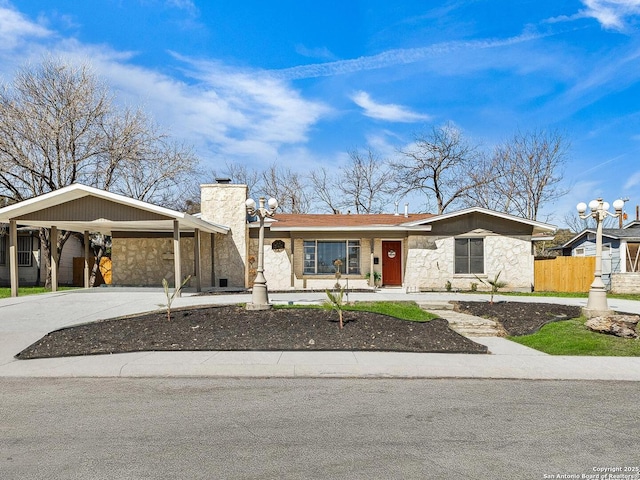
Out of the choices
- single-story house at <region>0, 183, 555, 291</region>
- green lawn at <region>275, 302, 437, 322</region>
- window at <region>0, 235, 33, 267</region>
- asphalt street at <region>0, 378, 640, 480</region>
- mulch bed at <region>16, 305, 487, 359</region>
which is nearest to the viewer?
asphalt street at <region>0, 378, 640, 480</region>

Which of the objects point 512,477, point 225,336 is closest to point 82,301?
point 225,336

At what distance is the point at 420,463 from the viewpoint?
147 inches

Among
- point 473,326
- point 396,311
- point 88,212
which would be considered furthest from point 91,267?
point 473,326

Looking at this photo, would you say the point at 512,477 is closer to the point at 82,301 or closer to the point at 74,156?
the point at 82,301

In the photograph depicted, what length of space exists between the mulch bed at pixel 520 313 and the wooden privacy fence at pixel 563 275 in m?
7.66

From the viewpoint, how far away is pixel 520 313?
12.3m

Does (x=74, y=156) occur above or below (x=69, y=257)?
above

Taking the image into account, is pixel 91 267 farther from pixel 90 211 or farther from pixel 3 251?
pixel 90 211

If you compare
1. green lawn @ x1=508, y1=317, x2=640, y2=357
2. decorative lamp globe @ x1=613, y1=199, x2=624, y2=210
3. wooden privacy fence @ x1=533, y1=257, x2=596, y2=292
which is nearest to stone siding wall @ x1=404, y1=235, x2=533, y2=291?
wooden privacy fence @ x1=533, y1=257, x2=596, y2=292

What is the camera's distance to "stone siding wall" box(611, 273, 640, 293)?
20.5 m

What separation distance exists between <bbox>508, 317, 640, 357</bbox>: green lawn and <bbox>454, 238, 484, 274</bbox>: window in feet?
29.0

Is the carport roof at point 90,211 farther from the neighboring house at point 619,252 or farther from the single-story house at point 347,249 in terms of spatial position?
the neighboring house at point 619,252

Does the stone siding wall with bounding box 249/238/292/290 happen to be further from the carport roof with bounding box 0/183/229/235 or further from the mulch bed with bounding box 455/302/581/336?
the mulch bed with bounding box 455/302/581/336

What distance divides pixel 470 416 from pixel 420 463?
149 cm
